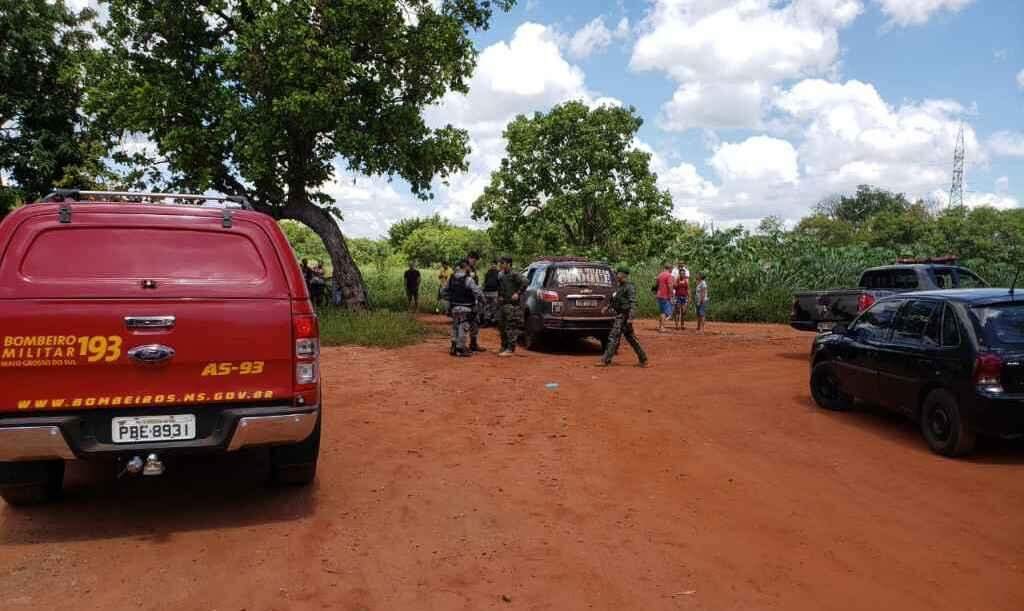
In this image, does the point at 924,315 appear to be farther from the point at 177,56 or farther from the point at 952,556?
the point at 177,56

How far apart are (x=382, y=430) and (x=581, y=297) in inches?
247

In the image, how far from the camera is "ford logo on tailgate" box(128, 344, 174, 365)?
4.35 metres

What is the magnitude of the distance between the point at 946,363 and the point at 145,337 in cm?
639

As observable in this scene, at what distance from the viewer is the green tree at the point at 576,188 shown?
34.4 m

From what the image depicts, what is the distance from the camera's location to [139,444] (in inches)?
175

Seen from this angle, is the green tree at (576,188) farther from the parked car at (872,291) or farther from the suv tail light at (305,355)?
the suv tail light at (305,355)

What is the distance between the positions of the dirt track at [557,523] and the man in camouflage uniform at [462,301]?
4713 millimetres

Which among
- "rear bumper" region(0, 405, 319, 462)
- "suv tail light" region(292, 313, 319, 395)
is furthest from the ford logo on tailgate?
"suv tail light" region(292, 313, 319, 395)

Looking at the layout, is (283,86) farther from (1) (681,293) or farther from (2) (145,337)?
(2) (145,337)

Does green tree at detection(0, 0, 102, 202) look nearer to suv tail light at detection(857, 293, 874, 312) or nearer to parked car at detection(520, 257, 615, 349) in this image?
parked car at detection(520, 257, 615, 349)

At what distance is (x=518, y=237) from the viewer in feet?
118

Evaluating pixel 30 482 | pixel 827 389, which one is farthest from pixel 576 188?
pixel 30 482

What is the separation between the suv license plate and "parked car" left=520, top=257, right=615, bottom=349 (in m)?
9.08

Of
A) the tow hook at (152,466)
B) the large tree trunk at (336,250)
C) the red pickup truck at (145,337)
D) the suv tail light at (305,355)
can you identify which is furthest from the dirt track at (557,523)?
the large tree trunk at (336,250)
